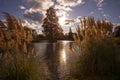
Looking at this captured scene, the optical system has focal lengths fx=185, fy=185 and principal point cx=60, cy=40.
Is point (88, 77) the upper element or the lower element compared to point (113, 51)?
lower

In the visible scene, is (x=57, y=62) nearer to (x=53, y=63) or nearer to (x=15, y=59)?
(x=53, y=63)

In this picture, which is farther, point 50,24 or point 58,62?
point 50,24

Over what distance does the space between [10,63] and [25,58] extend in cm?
55

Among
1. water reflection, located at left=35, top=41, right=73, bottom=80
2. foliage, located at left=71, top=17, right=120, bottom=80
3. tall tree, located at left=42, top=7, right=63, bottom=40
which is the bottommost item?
water reflection, located at left=35, top=41, right=73, bottom=80

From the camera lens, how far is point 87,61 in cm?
751

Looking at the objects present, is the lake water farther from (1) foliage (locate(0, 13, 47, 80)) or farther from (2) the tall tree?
(2) the tall tree

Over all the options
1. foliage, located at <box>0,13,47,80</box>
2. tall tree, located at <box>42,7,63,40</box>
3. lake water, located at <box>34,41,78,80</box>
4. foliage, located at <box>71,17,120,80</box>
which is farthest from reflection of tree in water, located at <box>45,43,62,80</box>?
tall tree, located at <box>42,7,63,40</box>

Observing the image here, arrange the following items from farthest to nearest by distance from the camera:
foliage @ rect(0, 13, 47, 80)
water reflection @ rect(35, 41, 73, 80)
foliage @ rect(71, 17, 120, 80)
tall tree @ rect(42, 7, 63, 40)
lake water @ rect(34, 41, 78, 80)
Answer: tall tree @ rect(42, 7, 63, 40)
water reflection @ rect(35, 41, 73, 80)
lake water @ rect(34, 41, 78, 80)
foliage @ rect(71, 17, 120, 80)
foliage @ rect(0, 13, 47, 80)

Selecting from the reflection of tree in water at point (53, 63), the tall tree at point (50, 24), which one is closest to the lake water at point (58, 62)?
the reflection of tree in water at point (53, 63)

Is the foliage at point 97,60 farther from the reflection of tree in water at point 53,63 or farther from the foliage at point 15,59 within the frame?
the foliage at point 15,59

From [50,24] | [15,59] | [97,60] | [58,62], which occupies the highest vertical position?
[50,24]

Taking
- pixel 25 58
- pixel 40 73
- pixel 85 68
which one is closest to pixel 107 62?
pixel 85 68

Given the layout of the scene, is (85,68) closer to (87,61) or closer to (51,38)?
(87,61)

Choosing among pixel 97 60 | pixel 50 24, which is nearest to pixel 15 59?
pixel 97 60
